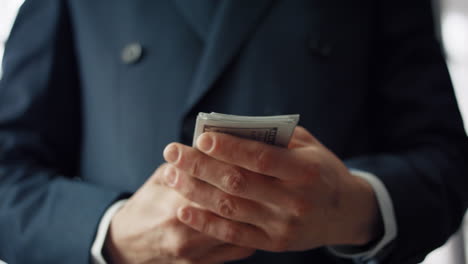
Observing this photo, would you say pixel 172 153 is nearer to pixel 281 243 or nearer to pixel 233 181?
pixel 233 181

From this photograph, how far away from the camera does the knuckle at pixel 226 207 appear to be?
463 mm

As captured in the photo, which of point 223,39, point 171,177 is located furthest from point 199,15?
point 171,177

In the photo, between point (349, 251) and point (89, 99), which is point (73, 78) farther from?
point (349, 251)

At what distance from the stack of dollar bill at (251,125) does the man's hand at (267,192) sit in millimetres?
11

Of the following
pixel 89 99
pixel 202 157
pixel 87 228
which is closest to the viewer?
pixel 202 157

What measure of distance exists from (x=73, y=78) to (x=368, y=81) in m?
0.65

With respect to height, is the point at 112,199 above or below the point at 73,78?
below

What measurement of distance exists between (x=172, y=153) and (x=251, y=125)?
10cm

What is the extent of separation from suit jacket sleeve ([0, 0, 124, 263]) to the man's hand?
229 mm

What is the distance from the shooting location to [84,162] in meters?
0.76

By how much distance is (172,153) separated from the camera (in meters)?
0.41

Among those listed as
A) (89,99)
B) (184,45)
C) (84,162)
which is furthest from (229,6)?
(84,162)

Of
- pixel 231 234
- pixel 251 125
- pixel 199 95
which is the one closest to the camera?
pixel 251 125

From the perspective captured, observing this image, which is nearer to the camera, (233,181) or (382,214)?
(233,181)
